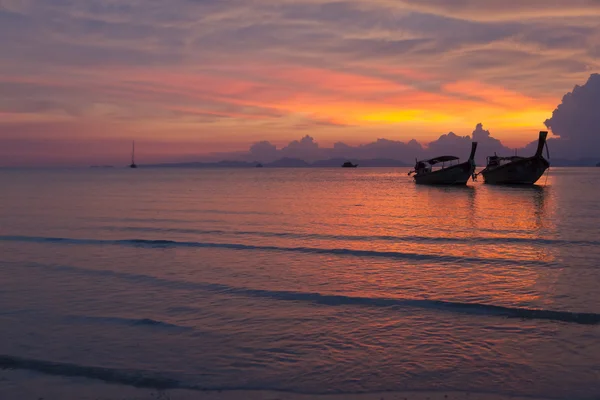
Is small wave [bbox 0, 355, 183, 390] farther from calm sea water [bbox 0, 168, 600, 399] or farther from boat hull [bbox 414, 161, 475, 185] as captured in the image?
boat hull [bbox 414, 161, 475, 185]

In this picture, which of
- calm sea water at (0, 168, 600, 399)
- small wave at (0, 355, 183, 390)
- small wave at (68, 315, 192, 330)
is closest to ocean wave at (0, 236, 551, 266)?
→ calm sea water at (0, 168, 600, 399)

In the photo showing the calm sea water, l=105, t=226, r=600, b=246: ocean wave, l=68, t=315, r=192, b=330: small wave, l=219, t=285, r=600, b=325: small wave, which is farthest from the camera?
l=105, t=226, r=600, b=246: ocean wave

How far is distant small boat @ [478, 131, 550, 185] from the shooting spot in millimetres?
68312

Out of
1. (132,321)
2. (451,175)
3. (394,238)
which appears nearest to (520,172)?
(451,175)

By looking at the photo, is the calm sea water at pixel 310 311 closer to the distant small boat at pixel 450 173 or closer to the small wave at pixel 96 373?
the small wave at pixel 96 373

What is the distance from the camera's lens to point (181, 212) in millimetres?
34906

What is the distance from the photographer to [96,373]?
24.7ft

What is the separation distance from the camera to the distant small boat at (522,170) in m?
68.3

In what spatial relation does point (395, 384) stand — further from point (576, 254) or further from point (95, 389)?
point (576, 254)

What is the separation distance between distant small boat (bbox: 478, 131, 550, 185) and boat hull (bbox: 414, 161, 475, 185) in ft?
18.1

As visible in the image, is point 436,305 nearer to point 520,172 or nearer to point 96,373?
point 96,373

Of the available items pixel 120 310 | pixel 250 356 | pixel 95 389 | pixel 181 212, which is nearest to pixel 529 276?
pixel 250 356

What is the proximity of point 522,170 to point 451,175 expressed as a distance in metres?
9.76

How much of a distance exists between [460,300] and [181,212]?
2622 centimetres
